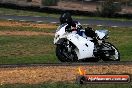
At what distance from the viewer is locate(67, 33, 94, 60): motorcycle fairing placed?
49.4ft

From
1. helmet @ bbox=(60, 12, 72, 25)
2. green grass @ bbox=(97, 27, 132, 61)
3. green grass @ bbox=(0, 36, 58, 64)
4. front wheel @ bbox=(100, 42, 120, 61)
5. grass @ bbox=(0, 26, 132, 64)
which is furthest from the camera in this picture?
green grass @ bbox=(97, 27, 132, 61)

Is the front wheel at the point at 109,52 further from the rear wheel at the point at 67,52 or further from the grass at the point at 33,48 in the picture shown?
the grass at the point at 33,48

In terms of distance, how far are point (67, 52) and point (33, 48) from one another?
6.95 metres

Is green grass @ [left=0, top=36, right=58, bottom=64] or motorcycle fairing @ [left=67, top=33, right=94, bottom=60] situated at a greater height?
motorcycle fairing @ [left=67, top=33, right=94, bottom=60]

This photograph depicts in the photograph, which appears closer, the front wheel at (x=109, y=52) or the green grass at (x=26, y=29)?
the front wheel at (x=109, y=52)

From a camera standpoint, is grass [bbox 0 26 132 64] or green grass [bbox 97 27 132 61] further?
green grass [bbox 97 27 132 61]

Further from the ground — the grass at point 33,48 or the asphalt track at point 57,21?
the grass at point 33,48

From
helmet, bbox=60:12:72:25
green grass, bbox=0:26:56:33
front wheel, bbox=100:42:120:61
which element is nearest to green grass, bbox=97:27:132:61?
front wheel, bbox=100:42:120:61

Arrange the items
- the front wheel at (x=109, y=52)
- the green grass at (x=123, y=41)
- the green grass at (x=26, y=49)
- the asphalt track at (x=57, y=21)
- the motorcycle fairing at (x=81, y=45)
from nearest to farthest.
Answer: the motorcycle fairing at (x=81, y=45) < the front wheel at (x=109, y=52) < the green grass at (x=26, y=49) < the green grass at (x=123, y=41) < the asphalt track at (x=57, y=21)

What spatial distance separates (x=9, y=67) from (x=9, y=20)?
21.2m

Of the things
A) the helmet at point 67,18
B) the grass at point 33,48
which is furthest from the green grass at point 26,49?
the helmet at point 67,18

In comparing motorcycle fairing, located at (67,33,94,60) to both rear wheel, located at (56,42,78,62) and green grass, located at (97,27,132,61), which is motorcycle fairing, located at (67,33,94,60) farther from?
green grass, located at (97,27,132,61)

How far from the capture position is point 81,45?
15.1 meters

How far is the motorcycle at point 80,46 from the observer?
1508 cm
